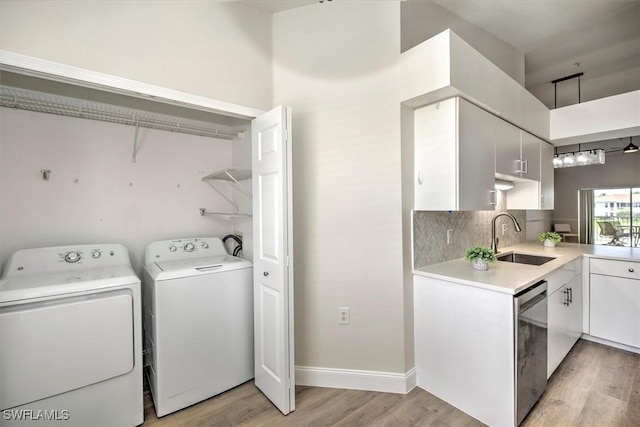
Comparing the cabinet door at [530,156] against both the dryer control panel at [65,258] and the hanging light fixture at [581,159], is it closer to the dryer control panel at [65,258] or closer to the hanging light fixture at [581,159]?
the hanging light fixture at [581,159]

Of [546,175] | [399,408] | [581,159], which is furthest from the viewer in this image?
[581,159]

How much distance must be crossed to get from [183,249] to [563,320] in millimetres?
3253

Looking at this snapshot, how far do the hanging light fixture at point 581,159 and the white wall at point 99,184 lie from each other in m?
3.75

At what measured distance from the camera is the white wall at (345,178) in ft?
6.72

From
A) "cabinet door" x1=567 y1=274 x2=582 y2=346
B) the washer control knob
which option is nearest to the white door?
the washer control knob

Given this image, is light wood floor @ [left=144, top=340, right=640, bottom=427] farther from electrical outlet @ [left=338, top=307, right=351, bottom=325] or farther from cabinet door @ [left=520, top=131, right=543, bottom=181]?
cabinet door @ [left=520, top=131, right=543, bottom=181]

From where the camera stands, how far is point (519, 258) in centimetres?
295

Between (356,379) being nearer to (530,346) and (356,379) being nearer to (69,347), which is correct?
(530,346)

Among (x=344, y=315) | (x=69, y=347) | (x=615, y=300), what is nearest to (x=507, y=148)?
(x=615, y=300)

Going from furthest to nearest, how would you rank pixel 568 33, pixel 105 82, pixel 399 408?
pixel 568 33
pixel 399 408
pixel 105 82

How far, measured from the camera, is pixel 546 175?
10.1 feet

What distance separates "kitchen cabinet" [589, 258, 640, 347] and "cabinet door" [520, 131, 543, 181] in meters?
1.01

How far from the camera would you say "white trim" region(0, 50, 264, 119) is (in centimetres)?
137

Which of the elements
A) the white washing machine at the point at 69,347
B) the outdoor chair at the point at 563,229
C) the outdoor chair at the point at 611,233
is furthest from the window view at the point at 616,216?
the white washing machine at the point at 69,347
